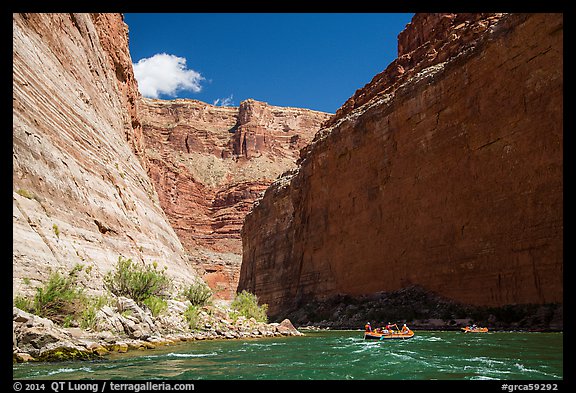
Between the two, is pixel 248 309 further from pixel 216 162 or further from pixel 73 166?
pixel 216 162

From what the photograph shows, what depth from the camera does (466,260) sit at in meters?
25.7

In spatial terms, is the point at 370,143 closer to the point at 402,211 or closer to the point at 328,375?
the point at 402,211

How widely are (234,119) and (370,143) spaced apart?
9843 centimetres

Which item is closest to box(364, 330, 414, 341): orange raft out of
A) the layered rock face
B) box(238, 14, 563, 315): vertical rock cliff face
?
box(238, 14, 563, 315): vertical rock cliff face

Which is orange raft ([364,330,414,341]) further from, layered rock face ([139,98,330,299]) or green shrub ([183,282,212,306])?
layered rock face ([139,98,330,299])

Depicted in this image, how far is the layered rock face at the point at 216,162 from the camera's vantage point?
284 feet

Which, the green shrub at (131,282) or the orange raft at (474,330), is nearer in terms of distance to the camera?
the green shrub at (131,282)

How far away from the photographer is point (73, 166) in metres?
19.4

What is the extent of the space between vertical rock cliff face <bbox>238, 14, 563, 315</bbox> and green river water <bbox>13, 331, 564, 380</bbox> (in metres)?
8.63

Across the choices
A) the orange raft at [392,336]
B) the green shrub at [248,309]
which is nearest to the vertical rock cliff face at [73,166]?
the green shrub at [248,309]

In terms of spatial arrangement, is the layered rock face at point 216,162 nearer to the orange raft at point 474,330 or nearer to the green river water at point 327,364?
the orange raft at point 474,330

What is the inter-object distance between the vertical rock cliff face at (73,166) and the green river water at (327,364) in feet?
13.9

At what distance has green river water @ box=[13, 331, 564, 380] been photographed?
9.04m

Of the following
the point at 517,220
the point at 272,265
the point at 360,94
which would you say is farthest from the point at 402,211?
the point at 272,265
